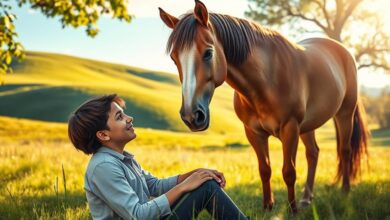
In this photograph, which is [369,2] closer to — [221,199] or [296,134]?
[296,134]

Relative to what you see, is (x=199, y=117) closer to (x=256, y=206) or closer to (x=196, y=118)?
(x=196, y=118)

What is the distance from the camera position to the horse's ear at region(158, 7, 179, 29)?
422cm

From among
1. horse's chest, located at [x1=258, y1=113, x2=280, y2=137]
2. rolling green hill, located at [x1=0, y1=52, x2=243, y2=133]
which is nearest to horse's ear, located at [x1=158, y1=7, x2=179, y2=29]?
horse's chest, located at [x1=258, y1=113, x2=280, y2=137]

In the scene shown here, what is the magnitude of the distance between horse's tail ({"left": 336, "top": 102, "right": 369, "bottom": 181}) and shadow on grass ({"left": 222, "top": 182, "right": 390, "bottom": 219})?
0.94 m

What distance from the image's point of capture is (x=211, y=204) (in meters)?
3.18

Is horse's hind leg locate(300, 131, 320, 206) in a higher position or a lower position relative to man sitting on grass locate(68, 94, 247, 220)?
lower

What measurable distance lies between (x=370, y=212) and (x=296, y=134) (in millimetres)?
1122

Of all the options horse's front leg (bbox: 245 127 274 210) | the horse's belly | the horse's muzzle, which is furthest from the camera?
the horse's belly

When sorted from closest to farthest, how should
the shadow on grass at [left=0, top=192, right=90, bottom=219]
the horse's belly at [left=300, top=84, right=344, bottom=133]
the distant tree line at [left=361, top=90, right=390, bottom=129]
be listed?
the shadow on grass at [left=0, top=192, right=90, bottom=219]
the horse's belly at [left=300, top=84, right=344, bottom=133]
the distant tree line at [left=361, top=90, right=390, bottom=129]

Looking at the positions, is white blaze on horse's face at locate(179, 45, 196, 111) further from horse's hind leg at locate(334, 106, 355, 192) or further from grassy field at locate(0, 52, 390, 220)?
horse's hind leg at locate(334, 106, 355, 192)

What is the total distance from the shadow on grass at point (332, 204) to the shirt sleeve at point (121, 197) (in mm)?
1040

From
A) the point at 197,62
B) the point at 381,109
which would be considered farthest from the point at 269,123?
the point at 381,109

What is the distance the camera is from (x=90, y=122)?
316 centimetres

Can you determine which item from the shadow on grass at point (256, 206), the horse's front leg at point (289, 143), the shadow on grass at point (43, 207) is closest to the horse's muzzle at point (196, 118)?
the shadow on grass at point (256, 206)
